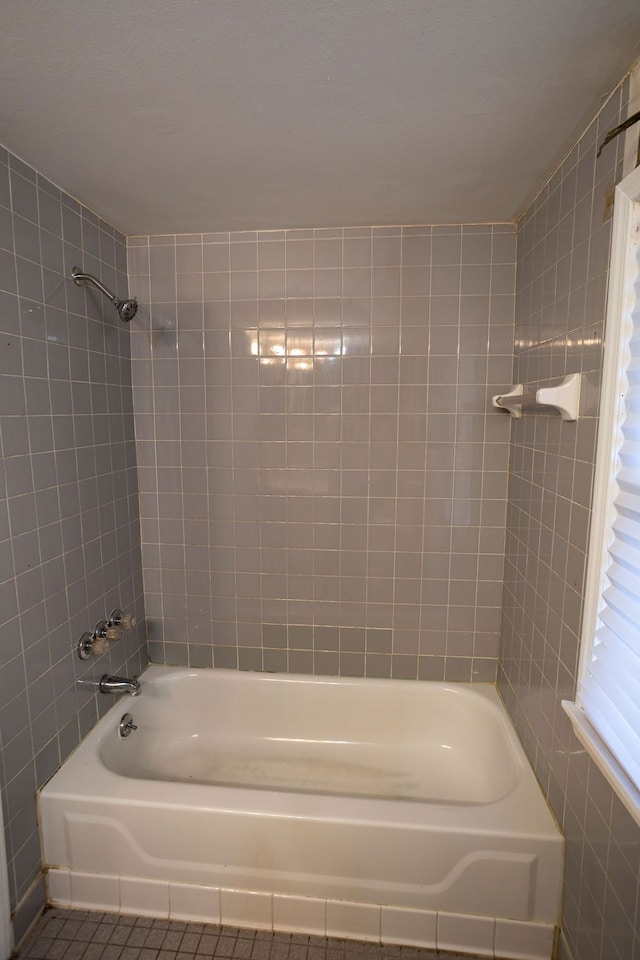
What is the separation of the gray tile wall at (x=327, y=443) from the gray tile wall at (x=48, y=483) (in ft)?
0.91

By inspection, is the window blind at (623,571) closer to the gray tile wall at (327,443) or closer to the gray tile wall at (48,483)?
the gray tile wall at (327,443)

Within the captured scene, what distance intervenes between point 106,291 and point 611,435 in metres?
1.61

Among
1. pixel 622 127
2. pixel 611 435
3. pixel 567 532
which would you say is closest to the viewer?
pixel 622 127

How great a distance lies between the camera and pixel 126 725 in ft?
5.95

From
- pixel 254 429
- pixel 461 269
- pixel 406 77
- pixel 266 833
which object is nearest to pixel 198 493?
pixel 254 429

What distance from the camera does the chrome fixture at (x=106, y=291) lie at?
1565 millimetres

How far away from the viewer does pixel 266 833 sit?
54.4 inches

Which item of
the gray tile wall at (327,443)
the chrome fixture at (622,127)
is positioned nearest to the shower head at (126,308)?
the gray tile wall at (327,443)

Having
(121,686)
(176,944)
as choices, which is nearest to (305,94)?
(121,686)

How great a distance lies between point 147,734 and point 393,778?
1047 mm

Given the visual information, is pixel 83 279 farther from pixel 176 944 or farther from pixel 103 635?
pixel 176 944

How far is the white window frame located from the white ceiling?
32cm

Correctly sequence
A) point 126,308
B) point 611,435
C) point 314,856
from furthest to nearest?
1. point 126,308
2. point 314,856
3. point 611,435

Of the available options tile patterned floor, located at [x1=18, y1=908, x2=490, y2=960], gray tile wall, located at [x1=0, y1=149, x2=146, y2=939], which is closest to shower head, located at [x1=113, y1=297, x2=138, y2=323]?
gray tile wall, located at [x1=0, y1=149, x2=146, y2=939]
